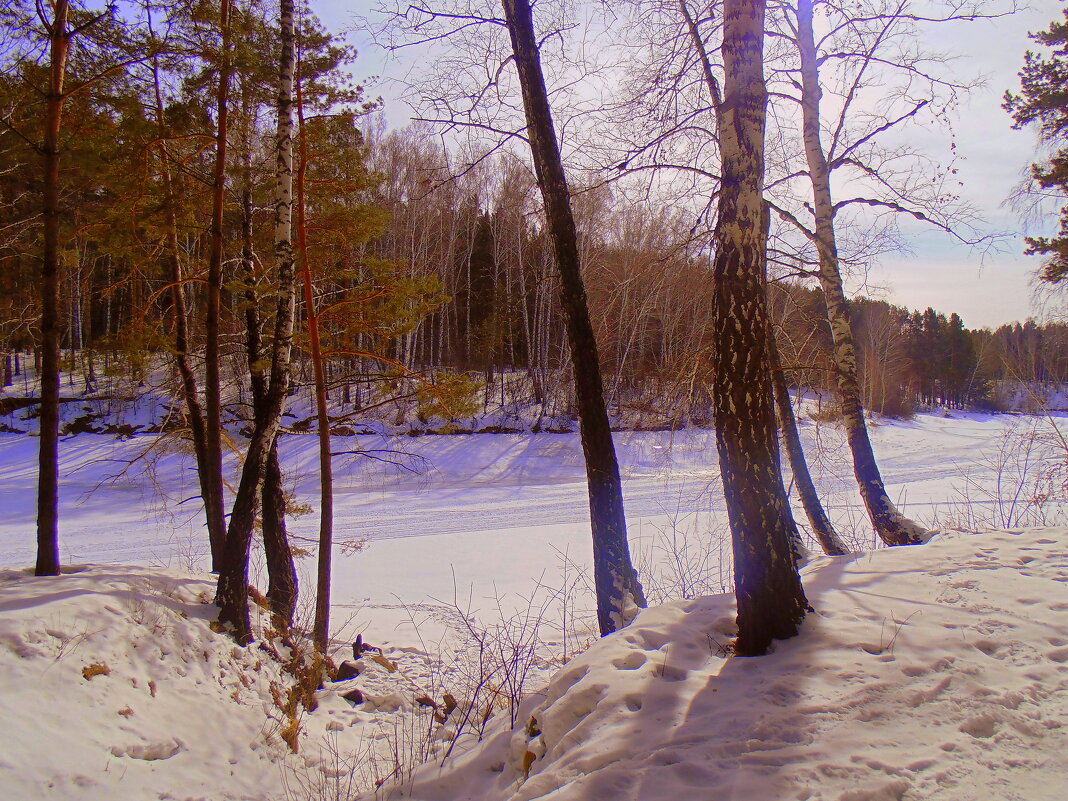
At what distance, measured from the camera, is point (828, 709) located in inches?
101

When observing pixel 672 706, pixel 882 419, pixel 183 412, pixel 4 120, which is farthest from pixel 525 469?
pixel 882 419

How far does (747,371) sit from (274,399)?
4978 mm

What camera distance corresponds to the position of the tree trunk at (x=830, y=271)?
716 cm

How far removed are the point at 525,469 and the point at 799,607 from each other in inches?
622

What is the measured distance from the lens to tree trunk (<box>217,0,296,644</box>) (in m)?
5.77

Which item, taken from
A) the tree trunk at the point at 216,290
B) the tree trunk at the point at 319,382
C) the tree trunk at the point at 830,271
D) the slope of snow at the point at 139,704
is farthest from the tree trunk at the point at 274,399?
the tree trunk at the point at 830,271

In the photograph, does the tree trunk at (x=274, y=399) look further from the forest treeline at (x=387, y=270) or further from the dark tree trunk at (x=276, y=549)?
the dark tree trunk at (x=276, y=549)

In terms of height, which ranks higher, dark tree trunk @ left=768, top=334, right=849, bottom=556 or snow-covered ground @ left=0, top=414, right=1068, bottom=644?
dark tree trunk @ left=768, top=334, right=849, bottom=556

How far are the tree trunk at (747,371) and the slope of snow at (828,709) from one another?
0.27 meters

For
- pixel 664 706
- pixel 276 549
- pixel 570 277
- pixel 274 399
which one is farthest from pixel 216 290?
A: pixel 664 706

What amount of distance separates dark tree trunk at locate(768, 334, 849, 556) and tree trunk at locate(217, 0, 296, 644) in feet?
18.1

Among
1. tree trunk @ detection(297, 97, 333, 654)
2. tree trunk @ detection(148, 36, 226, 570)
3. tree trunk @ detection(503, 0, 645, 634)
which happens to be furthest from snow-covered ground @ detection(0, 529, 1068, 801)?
tree trunk @ detection(148, 36, 226, 570)

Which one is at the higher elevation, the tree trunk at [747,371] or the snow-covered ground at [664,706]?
the tree trunk at [747,371]

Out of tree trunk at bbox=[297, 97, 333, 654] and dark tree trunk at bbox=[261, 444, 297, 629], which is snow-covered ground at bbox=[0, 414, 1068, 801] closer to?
dark tree trunk at bbox=[261, 444, 297, 629]
